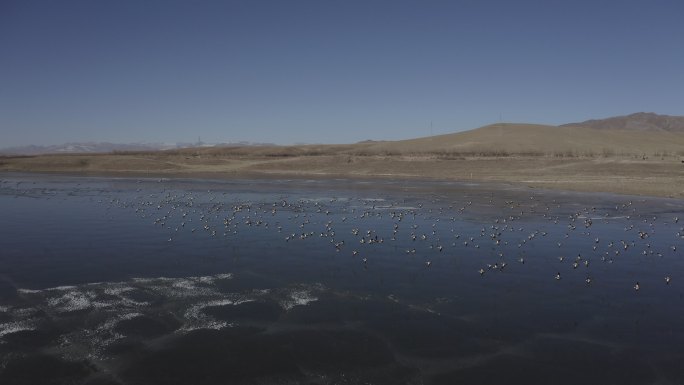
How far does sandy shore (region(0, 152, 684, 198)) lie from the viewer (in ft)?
173

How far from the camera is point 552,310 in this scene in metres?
14.9

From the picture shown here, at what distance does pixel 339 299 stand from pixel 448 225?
48.4 feet

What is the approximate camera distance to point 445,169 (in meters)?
72.1

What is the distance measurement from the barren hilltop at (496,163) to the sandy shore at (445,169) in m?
0.09

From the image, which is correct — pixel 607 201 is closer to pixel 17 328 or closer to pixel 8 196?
pixel 17 328

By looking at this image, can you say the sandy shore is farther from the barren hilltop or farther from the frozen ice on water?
the frozen ice on water

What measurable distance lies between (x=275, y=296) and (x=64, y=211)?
2374cm

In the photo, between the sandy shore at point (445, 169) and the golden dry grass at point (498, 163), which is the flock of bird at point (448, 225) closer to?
the sandy shore at point (445, 169)

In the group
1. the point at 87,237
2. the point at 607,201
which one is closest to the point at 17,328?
the point at 87,237

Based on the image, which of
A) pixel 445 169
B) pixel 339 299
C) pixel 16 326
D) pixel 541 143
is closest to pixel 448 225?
pixel 339 299

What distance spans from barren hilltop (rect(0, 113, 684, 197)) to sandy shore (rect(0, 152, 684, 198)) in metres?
0.09

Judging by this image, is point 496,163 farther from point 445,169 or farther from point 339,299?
point 339,299

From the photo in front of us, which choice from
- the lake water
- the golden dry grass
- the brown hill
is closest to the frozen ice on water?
the lake water

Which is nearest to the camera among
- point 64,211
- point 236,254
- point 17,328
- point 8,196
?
point 17,328
